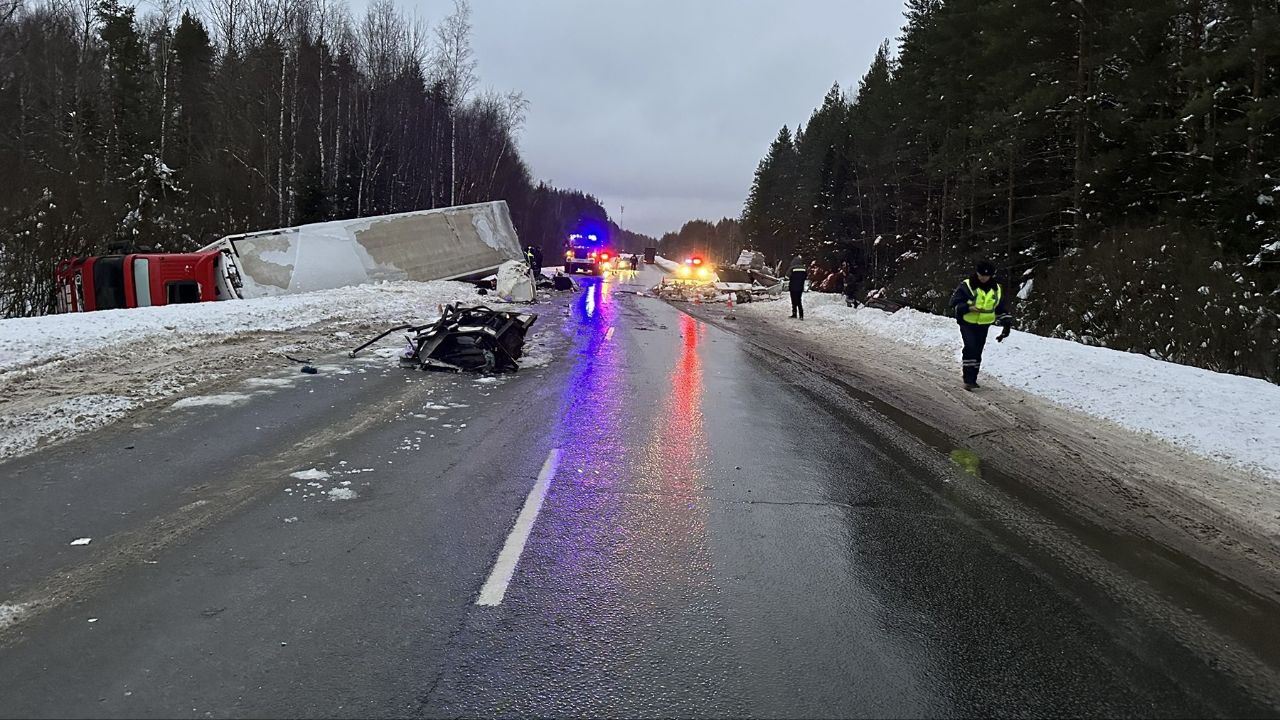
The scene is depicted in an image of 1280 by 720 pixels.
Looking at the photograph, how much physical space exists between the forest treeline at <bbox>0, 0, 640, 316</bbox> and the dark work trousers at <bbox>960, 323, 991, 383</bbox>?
22.7m

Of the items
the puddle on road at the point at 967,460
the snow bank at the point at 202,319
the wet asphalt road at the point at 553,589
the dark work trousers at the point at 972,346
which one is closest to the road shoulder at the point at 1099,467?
the puddle on road at the point at 967,460

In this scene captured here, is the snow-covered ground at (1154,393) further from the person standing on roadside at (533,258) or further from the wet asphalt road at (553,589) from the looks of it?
the person standing on roadside at (533,258)

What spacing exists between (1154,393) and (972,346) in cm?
220

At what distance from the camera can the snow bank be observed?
30.6 ft

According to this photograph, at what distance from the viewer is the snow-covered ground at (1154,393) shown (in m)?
6.87

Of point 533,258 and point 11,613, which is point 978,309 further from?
point 533,258

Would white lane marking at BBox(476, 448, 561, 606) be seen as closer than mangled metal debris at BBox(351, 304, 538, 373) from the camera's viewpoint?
Yes

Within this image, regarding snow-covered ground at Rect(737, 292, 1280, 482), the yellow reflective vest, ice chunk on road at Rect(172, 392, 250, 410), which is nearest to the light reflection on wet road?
snow-covered ground at Rect(737, 292, 1280, 482)

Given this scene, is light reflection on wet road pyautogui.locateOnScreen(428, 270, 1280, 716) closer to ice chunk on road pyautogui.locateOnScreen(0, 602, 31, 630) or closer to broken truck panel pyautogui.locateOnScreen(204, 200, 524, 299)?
ice chunk on road pyautogui.locateOnScreen(0, 602, 31, 630)

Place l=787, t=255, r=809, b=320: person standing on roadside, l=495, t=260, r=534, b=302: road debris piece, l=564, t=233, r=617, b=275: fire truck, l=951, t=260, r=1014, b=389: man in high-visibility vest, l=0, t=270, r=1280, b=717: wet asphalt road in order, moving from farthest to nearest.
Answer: l=564, t=233, r=617, b=275: fire truck < l=495, t=260, r=534, b=302: road debris piece < l=787, t=255, r=809, b=320: person standing on roadside < l=951, t=260, r=1014, b=389: man in high-visibility vest < l=0, t=270, r=1280, b=717: wet asphalt road

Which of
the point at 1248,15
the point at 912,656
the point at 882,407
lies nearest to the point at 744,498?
the point at 912,656

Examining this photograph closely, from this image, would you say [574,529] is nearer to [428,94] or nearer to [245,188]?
[245,188]

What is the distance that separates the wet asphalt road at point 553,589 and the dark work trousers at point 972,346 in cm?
406

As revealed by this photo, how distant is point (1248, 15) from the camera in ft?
50.4
